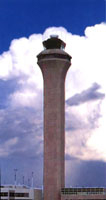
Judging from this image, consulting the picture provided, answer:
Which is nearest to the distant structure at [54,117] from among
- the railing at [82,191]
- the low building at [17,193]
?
the railing at [82,191]

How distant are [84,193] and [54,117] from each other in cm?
2350

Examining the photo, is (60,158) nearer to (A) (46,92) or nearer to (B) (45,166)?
(B) (45,166)

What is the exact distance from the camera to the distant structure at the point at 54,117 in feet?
398

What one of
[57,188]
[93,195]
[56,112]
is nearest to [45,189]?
[57,188]

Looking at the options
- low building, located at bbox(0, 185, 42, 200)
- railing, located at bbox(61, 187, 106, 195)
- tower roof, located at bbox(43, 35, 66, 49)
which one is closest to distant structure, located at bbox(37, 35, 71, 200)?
railing, located at bbox(61, 187, 106, 195)

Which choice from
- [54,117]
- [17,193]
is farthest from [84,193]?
[54,117]

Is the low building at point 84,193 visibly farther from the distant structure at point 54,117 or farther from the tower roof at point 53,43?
the tower roof at point 53,43

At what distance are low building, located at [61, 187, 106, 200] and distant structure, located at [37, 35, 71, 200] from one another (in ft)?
7.65

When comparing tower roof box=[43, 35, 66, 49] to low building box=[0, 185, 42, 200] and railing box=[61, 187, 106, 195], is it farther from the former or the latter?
low building box=[0, 185, 42, 200]

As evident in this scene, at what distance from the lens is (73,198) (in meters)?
118

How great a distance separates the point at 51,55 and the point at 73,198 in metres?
42.2

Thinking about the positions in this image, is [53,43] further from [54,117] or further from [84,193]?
[84,193]

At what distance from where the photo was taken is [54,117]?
12506 centimetres

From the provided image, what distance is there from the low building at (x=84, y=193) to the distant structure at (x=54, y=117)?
2.33 meters
